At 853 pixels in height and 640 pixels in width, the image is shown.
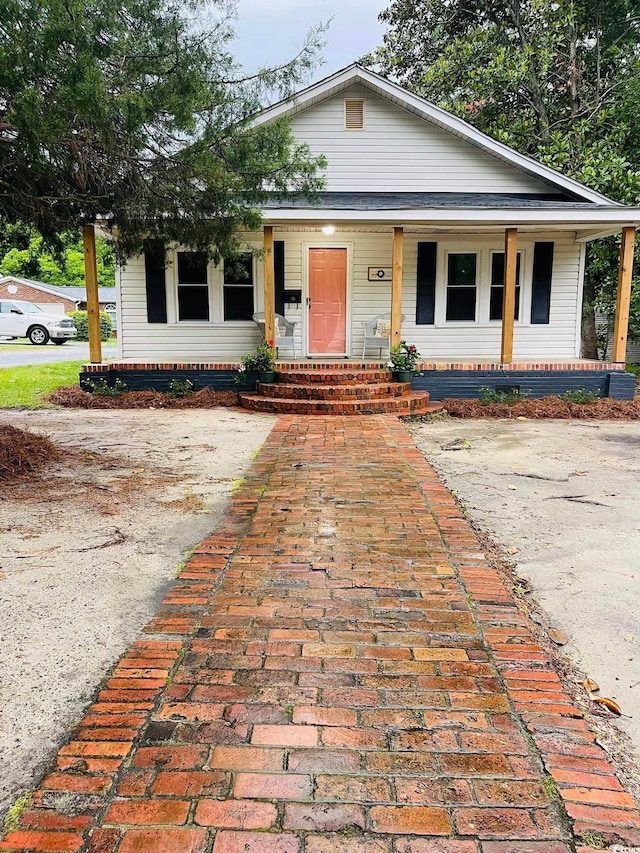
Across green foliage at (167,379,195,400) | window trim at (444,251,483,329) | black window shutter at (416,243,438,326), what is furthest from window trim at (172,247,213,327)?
window trim at (444,251,483,329)

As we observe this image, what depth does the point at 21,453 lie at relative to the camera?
210 inches

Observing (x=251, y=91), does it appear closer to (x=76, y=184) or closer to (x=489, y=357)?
(x=76, y=184)

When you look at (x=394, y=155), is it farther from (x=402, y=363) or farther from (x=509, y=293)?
(x=402, y=363)

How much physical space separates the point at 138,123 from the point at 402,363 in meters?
5.96

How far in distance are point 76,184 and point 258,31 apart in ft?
6.39

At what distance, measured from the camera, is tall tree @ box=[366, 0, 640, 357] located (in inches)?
500

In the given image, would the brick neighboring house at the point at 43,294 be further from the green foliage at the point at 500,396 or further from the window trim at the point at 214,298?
the green foliage at the point at 500,396

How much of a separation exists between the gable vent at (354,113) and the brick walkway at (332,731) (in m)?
9.82

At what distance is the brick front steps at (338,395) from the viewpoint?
27.4 feet

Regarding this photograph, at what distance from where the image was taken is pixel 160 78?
4.18 metres

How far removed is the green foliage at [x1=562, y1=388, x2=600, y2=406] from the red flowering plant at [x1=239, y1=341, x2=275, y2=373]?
183 inches

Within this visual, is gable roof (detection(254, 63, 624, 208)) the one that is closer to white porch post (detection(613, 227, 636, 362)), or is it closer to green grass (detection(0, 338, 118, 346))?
white porch post (detection(613, 227, 636, 362))

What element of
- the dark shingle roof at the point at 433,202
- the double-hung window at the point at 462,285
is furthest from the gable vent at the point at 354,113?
the double-hung window at the point at 462,285

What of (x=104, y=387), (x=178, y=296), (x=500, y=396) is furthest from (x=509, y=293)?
(x=104, y=387)
